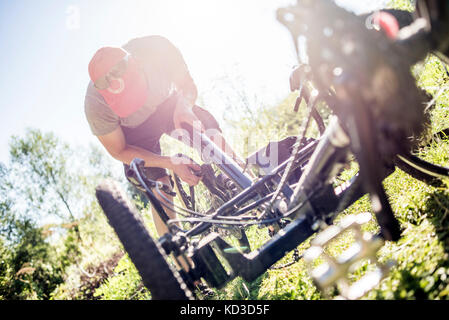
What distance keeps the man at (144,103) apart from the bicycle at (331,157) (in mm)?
1090

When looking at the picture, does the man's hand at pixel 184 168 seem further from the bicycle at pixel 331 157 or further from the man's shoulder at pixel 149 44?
the man's shoulder at pixel 149 44

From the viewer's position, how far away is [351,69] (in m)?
0.96

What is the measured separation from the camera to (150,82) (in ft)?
10.7

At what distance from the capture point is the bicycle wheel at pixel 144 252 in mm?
1316

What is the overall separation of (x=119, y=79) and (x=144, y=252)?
2125mm

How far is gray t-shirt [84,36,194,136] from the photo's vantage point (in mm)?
3031

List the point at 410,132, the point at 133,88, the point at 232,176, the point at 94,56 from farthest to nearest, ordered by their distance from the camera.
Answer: the point at 133,88
the point at 94,56
the point at 232,176
the point at 410,132

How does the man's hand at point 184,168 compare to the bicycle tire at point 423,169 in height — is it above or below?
above

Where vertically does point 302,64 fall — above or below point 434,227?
above

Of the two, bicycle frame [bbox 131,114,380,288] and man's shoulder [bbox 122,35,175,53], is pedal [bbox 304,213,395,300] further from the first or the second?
man's shoulder [bbox 122,35,175,53]

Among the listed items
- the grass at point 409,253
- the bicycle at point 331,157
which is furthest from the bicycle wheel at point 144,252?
the grass at point 409,253
